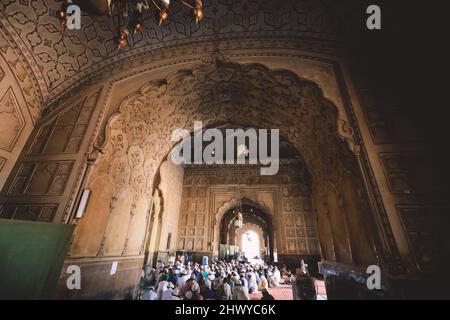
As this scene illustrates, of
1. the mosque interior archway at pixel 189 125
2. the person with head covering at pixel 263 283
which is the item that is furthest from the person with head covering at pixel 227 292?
the person with head covering at pixel 263 283

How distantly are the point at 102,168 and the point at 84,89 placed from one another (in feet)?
7.90

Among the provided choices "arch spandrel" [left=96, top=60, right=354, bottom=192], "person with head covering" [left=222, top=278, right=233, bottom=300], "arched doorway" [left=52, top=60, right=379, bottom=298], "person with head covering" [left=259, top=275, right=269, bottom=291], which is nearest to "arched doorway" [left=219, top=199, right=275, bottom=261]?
"person with head covering" [left=259, top=275, right=269, bottom=291]

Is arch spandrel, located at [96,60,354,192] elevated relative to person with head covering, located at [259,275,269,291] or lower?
elevated

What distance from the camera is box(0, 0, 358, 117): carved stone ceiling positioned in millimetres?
4047

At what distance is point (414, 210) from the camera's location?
8.93 ft

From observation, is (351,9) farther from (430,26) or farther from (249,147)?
(249,147)

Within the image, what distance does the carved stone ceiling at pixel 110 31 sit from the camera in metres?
4.05

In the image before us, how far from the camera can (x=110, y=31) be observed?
4727 millimetres

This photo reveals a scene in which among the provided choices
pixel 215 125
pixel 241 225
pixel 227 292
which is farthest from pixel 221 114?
pixel 241 225

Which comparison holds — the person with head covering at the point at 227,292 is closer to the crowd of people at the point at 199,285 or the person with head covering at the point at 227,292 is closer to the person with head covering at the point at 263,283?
the crowd of people at the point at 199,285

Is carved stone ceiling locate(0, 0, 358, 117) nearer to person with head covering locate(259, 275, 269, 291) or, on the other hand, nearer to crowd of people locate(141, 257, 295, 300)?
crowd of people locate(141, 257, 295, 300)

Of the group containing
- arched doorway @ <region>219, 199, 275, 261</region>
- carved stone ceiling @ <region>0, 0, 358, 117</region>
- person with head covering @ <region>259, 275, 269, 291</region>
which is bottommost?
person with head covering @ <region>259, 275, 269, 291</region>

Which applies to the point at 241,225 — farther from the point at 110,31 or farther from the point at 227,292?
the point at 110,31
